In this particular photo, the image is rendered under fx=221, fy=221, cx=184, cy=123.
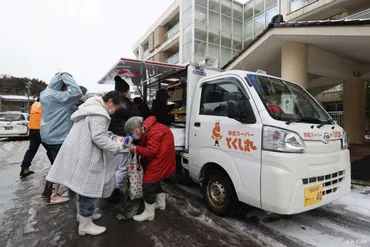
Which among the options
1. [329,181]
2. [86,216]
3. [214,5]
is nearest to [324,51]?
[329,181]

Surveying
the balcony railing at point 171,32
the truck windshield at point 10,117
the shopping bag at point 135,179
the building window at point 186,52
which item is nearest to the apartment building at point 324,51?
the shopping bag at point 135,179

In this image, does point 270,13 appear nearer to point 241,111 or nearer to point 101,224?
point 241,111

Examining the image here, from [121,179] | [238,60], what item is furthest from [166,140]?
[238,60]

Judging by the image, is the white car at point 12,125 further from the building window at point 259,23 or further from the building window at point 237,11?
the building window at point 237,11

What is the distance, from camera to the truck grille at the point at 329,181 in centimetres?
239

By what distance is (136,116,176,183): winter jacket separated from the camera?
2.86m

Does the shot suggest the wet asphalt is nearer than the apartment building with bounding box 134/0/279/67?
Yes

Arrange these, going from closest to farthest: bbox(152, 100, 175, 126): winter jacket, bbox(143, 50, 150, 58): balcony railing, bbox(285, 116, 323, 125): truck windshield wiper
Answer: bbox(285, 116, 323, 125): truck windshield wiper < bbox(152, 100, 175, 126): winter jacket < bbox(143, 50, 150, 58): balcony railing

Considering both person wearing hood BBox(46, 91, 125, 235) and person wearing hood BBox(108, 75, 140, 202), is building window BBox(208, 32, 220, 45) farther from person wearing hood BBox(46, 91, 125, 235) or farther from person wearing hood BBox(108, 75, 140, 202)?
person wearing hood BBox(46, 91, 125, 235)

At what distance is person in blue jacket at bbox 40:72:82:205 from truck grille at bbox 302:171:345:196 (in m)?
3.32

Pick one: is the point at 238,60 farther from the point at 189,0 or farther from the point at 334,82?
the point at 189,0

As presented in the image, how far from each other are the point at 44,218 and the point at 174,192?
80.1 inches

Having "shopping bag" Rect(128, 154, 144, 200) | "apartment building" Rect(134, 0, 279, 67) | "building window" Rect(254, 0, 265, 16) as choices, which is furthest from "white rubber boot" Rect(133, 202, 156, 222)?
"building window" Rect(254, 0, 265, 16)

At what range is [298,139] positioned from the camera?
92.2 inches
